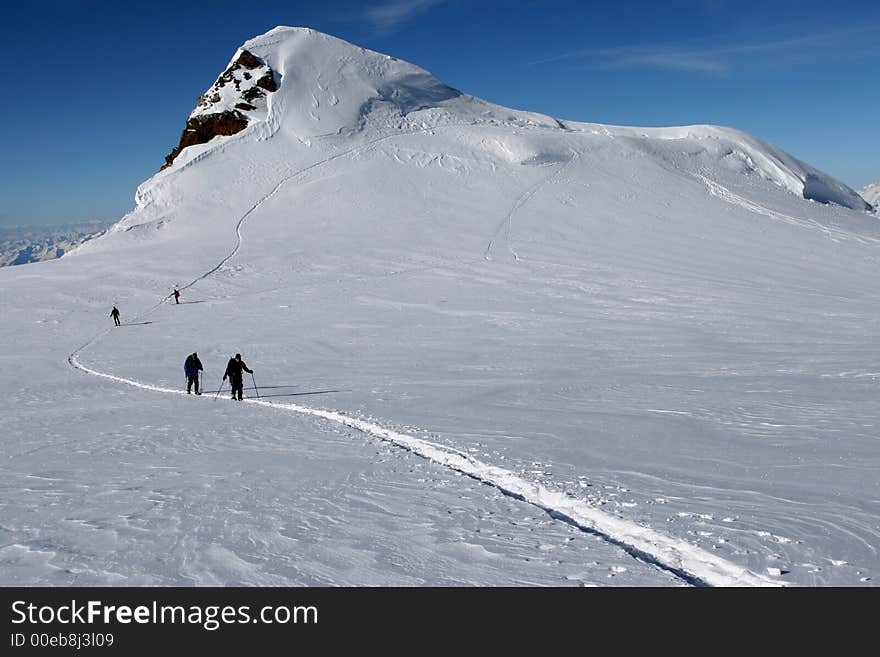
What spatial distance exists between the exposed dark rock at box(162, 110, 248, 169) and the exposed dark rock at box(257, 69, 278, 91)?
5869 mm

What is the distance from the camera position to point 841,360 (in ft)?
58.5

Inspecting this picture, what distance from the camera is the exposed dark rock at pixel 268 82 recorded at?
7856 centimetres

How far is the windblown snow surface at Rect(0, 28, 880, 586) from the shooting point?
6570 mm

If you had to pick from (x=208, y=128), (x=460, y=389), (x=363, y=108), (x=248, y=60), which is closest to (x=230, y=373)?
(x=460, y=389)

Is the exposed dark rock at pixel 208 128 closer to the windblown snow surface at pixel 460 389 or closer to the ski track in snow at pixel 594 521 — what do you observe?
the windblown snow surface at pixel 460 389

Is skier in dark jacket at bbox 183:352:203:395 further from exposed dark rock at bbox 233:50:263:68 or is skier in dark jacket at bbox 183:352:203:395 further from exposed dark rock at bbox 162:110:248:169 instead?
exposed dark rock at bbox 233:50:263:68

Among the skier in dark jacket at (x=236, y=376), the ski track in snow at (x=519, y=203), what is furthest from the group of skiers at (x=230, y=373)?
the ski track in snow at (x=519, y=203)

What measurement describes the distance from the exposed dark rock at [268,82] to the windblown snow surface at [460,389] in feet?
79.3

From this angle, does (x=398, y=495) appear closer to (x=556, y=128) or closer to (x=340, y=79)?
(x=556, y=128)

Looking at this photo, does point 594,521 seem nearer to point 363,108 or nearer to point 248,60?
point 363,108

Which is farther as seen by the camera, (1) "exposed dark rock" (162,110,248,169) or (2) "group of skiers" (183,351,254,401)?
(1) "exposed dark rock" (162,110,248,169)

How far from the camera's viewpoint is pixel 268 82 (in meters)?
79.0

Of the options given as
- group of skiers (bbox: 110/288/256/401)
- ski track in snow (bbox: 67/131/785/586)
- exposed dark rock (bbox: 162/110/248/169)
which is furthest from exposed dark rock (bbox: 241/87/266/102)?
ski track in snow (bbox: 67/131/785/586)

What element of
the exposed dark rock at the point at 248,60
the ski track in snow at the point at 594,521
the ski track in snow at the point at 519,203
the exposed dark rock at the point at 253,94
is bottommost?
the ski track in snow at the point at 594,521
